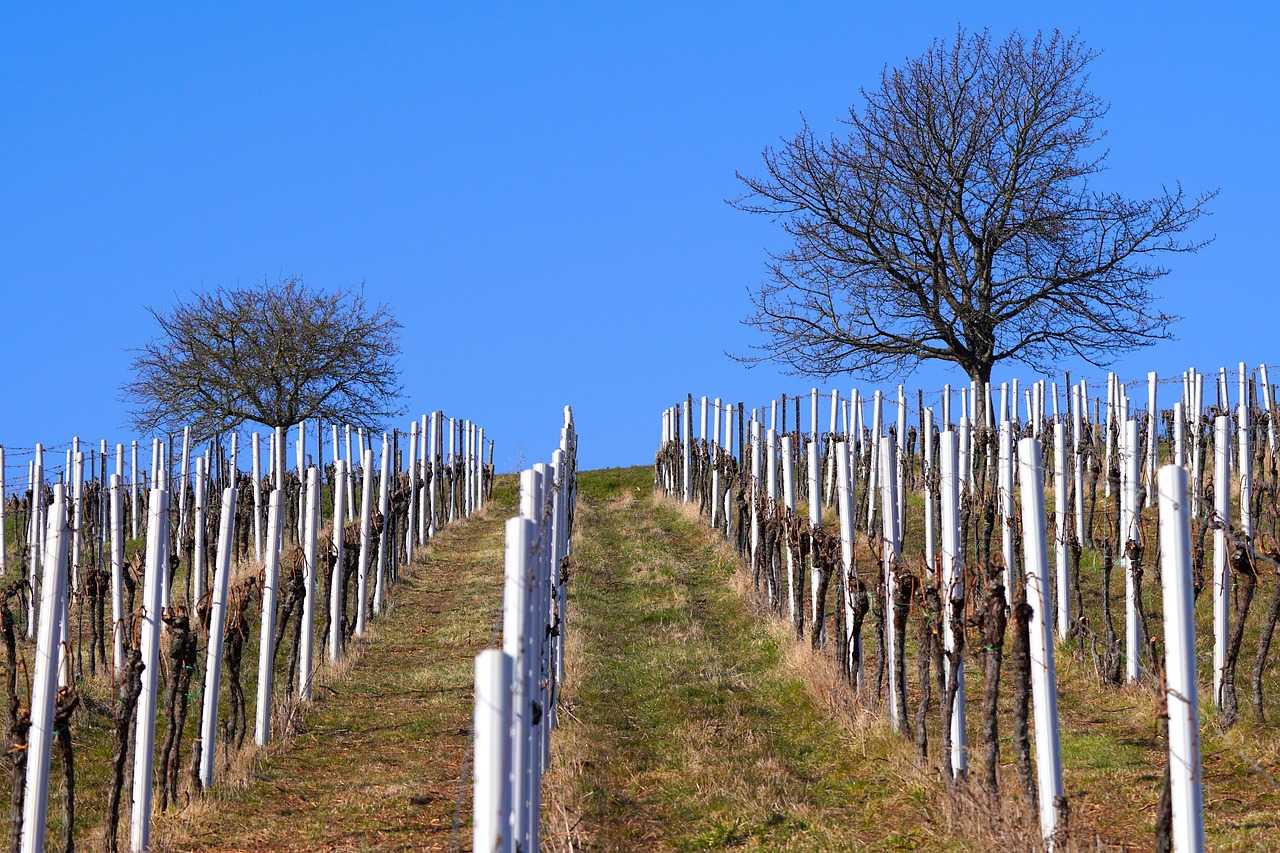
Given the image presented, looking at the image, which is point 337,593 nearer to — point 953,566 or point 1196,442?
point 953,566

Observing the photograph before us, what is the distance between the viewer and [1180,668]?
5.84 metres

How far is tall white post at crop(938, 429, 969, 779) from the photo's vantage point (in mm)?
8195

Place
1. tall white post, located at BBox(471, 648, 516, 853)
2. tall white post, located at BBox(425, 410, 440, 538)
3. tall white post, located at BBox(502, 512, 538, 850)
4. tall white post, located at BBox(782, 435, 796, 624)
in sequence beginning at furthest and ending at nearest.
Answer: tall white post, located at BBox(425, 410, 440, 538) → tall white post, located at BBox(782, 435, 796, 624) → tall white post, located at BBox(502, 512, 538, 850) → tall white post, located at BBox(471, 648, 516, 853)

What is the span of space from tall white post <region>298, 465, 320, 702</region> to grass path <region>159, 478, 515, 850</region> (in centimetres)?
24

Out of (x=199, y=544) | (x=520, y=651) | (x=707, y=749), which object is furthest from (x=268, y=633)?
(x=520, y=651)

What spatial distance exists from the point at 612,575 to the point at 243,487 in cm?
699

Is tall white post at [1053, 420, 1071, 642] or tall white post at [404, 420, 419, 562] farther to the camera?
tall white post at [404, 420, 419, 562]

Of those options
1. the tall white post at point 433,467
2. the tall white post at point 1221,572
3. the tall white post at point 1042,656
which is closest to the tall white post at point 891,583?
the tall white post at point 1042,656

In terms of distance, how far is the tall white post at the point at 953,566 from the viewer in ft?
26.9

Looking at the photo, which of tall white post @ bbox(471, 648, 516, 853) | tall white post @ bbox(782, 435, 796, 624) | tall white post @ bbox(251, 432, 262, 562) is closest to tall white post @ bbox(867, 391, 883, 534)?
tall white post @ bbox(782, 435, 796, 624)

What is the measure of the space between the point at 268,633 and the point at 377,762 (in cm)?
123

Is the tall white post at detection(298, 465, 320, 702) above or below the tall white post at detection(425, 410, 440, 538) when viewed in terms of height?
below

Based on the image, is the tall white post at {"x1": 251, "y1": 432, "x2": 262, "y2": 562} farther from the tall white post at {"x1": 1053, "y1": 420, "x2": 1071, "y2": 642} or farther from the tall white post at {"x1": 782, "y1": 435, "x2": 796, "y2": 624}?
the tall white post at {"x1": 1053, "y1": 420, "x2": 1071, "y2": 642}

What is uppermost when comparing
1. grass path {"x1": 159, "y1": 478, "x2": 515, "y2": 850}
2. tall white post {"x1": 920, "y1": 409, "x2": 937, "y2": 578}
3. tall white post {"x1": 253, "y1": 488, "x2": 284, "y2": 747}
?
tall white post {"x1": 920, "y1": 409, "x2": 937, "y2": 578}
